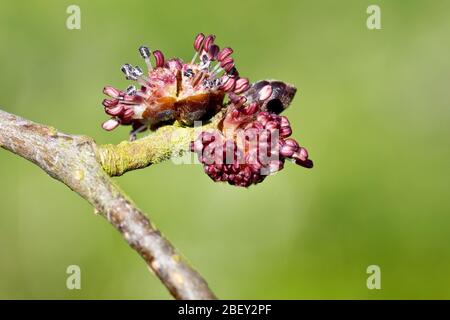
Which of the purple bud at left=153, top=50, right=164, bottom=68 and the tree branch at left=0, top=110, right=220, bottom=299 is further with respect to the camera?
the purple bud at left=153, top=50, right=164, bottom=68

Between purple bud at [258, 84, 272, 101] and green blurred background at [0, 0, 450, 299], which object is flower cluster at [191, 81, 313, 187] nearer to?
purple bud at [258, 84, 272, 101]

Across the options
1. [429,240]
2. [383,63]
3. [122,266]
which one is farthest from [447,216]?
[122,266]

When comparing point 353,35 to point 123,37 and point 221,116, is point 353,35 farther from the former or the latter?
point 221,116

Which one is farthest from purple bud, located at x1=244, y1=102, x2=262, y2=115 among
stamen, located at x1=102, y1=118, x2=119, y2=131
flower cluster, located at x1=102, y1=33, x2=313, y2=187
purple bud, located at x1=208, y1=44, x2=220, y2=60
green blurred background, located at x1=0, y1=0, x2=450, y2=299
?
green blurred background, located at x1=0, y1=0, x2=450, y2=299

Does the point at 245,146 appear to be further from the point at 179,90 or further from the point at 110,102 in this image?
the point at 110,102

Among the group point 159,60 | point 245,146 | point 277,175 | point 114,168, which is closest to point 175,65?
point 159,60

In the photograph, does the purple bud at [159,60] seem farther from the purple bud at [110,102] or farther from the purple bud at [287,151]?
the purple bud at [287,151]
